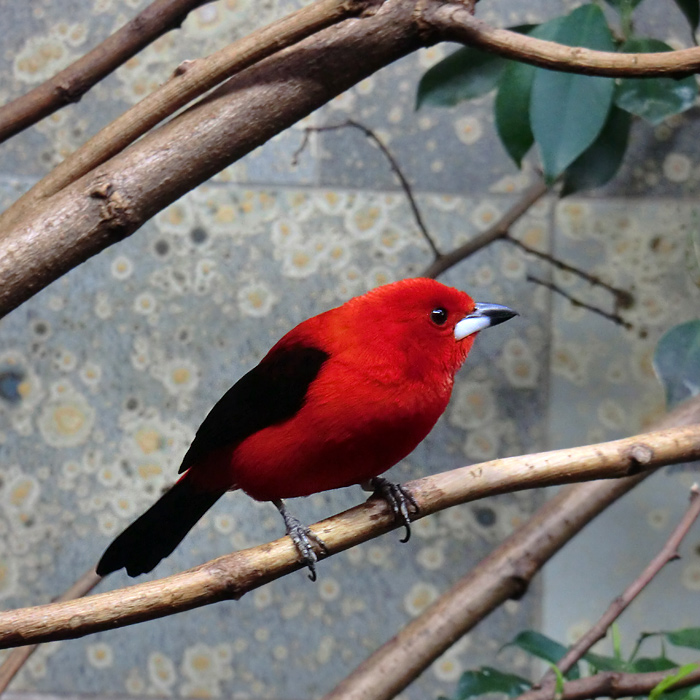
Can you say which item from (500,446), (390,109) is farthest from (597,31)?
(500,446)

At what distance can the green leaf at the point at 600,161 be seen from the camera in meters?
1.13

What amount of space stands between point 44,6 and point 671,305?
Answer: 125 centimetres

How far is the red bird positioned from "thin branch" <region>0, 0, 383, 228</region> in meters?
0.24

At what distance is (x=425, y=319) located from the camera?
0.73 metres

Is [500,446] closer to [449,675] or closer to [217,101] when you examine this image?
[449,675]

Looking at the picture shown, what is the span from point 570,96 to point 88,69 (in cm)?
58

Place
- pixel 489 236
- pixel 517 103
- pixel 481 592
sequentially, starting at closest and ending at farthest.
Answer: pixel 481 592, pixel 517 103, pixel 489 236

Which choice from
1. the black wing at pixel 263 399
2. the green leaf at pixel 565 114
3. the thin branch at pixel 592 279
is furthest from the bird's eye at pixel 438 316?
the thin branch at pixel 592 279

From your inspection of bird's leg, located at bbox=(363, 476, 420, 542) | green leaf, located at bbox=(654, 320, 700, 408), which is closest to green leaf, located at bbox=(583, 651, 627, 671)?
green leaf, located at bbox=(654, 320, 700, 408)

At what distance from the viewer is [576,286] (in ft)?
4.58

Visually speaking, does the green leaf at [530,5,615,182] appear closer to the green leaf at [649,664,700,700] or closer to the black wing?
the black wing

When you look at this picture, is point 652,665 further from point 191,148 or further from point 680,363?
point 191,148

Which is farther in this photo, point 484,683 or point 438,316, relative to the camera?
point 484,683

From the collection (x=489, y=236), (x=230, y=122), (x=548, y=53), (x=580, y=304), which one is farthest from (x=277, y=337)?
(x=548, y=53)
